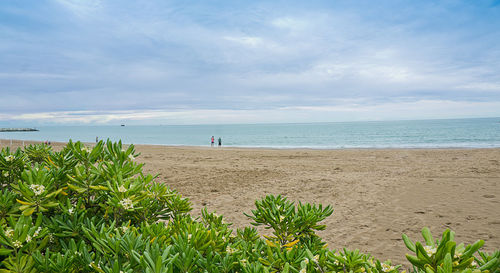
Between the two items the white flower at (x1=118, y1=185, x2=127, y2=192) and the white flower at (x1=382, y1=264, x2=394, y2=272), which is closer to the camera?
the white flower at (x1=382, y1=264, x2=394, y2=272)

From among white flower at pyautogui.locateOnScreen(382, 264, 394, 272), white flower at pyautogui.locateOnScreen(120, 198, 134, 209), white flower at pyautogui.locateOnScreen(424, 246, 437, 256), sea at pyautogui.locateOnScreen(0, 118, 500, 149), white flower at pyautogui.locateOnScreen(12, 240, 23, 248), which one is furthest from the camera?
sea at pyautogui.locateOnScreen(0, 118, 500, 149)

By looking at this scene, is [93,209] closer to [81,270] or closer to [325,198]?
[81,270]

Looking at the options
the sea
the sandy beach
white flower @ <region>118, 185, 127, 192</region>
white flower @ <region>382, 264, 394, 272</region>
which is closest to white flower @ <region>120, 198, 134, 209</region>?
white flower @ <region>118, 185, 127, 192</region>

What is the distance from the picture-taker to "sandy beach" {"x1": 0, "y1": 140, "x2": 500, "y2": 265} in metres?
6.28

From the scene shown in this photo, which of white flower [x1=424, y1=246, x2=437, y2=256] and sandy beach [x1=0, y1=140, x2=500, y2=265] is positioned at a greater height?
white flower [x1=424, y1=246, x2=437, y2=256]

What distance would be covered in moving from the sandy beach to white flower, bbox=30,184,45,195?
5389 millimetres

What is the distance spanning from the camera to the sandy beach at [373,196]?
6277 millimetres

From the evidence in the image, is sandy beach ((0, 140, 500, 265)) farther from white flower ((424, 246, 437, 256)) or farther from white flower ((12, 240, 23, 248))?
white flower ((12, 240, 23, 248))

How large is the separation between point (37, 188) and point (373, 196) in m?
9.46

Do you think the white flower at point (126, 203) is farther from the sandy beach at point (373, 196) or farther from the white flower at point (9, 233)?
the sandy beach at point (373, 196)

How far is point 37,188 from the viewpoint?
1.66 metres

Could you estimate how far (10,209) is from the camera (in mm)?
1770

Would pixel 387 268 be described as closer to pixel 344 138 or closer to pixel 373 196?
pixel 373 196

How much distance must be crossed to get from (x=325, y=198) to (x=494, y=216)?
423 centimetres
